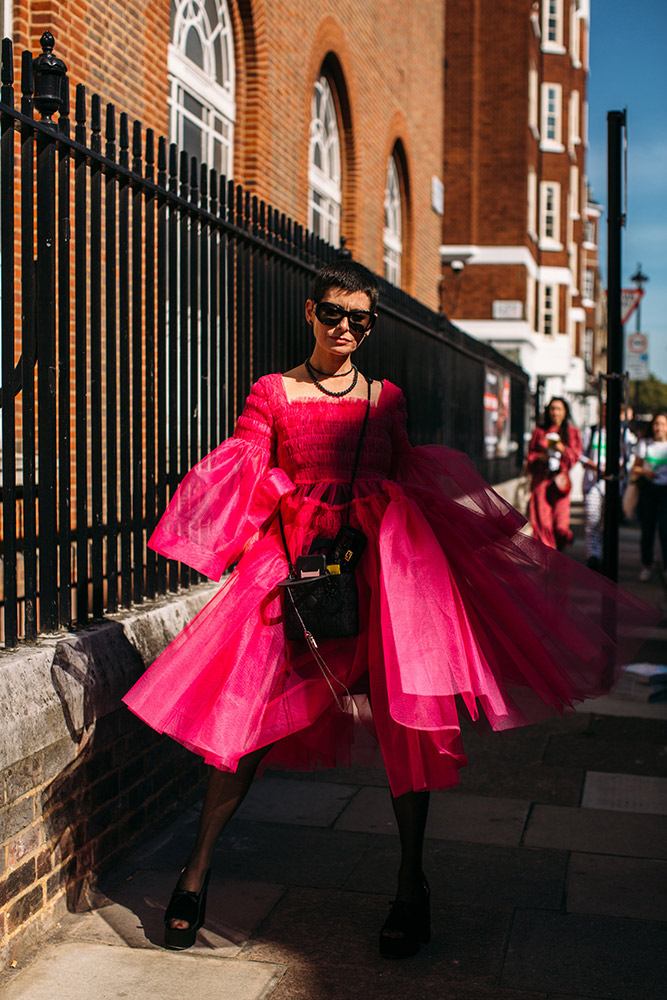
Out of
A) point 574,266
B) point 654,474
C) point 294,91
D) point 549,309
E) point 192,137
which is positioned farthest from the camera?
point 574,266

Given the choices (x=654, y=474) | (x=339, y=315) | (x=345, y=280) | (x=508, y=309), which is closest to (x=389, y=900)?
(x=339, y=315)

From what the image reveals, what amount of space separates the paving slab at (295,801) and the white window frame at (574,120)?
133 ft

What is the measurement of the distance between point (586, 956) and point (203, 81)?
337 inches

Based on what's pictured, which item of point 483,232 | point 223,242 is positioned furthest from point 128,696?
point 483,232

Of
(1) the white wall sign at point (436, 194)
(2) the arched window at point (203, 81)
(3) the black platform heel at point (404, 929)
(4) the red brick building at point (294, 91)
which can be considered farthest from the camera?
(1) the white wall sign at point (436, 194)

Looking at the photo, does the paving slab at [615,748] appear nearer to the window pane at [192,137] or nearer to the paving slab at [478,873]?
the paving slab at [478,873]

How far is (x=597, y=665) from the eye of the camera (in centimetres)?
362

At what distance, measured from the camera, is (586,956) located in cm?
336

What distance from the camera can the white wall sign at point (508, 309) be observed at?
32031mm

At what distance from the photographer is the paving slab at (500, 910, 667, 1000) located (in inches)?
125

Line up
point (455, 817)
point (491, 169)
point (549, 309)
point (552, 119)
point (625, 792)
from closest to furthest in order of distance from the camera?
point (455, 817) → point (625, 792) → point (491, 169) → point (549, 309) → point (552, 119)

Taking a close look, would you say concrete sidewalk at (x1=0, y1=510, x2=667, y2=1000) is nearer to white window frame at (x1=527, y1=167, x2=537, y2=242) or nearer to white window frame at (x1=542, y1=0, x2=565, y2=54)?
white window frame at (x1=527, y1=167, x2=537, y2=242)

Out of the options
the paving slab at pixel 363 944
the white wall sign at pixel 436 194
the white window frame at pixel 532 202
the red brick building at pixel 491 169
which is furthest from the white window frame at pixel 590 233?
the paving slab at pixel 363 944

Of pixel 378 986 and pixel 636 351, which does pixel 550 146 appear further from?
pixel 378 986
